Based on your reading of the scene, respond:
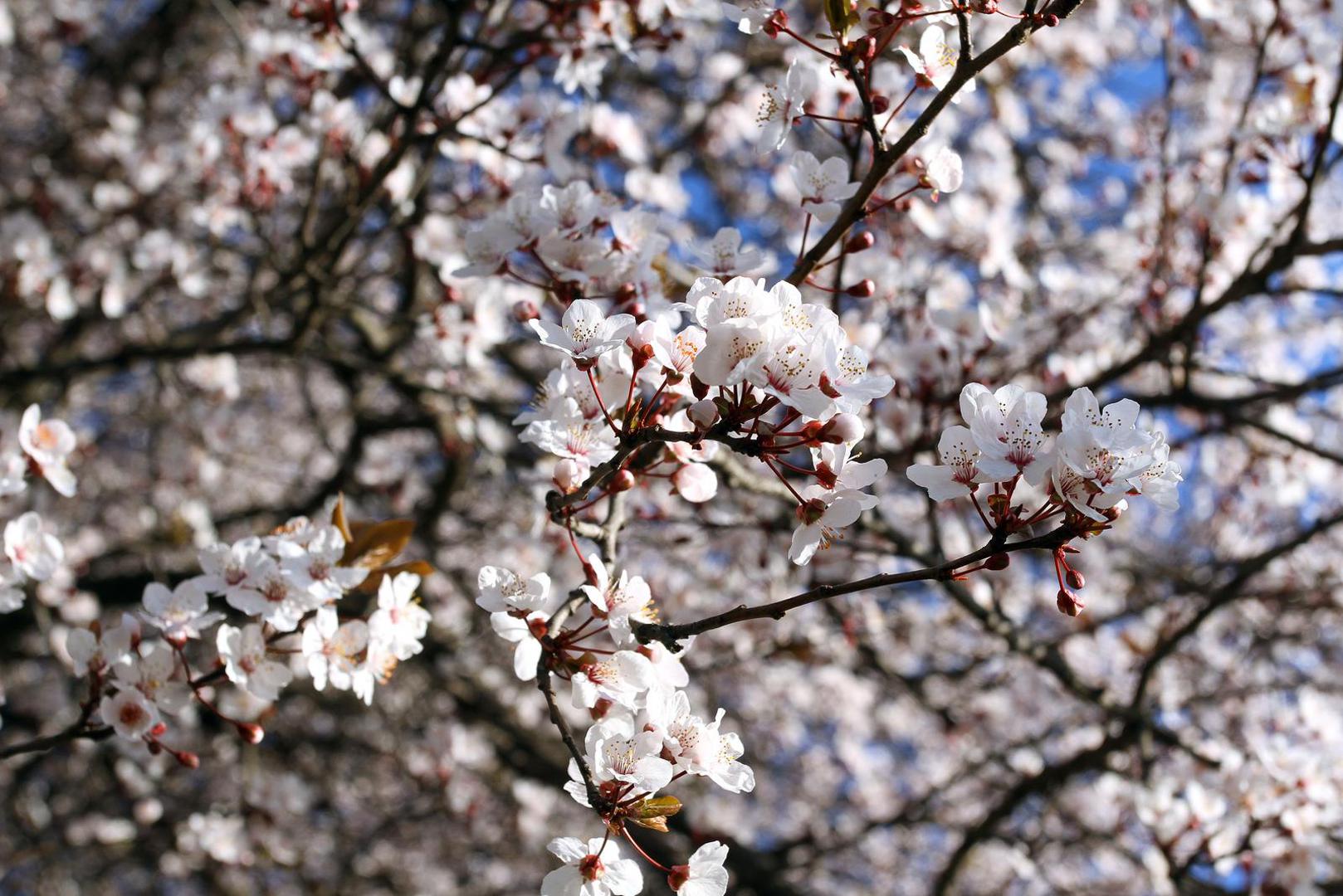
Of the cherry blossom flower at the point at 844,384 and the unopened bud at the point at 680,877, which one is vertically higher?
the cherry blossom flower at the point at 844,384

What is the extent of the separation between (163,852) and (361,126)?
10.2 ft

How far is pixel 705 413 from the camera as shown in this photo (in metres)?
1.14

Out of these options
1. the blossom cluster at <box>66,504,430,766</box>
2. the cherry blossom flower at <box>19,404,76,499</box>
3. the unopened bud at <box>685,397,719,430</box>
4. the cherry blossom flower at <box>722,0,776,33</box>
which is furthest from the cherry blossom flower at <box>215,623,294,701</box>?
the cherry blossom flower at <box>722,0,776,33</box>

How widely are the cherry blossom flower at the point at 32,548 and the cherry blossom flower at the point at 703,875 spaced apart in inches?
48.7

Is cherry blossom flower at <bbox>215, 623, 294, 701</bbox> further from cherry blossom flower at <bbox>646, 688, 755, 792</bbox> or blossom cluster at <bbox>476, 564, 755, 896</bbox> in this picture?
cherry blossom flower at <bbox>646, 688, 755, 792</bbox>

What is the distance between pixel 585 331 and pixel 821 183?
0.53m

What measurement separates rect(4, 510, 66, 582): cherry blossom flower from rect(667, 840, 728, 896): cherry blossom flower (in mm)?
1236

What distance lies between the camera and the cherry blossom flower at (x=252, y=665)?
154 centimetres

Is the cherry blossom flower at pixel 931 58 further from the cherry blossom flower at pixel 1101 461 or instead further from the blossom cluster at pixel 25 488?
the blossom cluster at pixel 25 488

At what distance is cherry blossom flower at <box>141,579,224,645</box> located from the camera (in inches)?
62.9

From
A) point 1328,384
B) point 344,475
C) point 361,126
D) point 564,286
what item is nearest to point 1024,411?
point 564,286

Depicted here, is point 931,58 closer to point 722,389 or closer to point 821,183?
point 821,183

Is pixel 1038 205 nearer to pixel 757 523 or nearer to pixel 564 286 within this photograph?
pixel 757 523

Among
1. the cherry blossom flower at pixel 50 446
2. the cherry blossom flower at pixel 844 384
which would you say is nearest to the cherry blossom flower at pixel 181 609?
the cherry blossom flower at pixel 50 446
